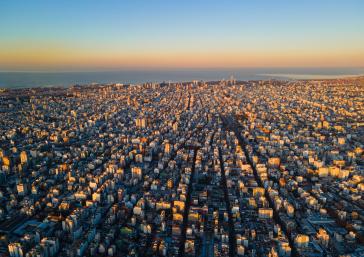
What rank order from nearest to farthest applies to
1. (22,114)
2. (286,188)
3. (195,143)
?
(286,188) → (195,143) → (22,114)

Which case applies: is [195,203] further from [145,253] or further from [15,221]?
[15,221]

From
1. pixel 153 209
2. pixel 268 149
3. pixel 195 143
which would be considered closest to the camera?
pixel 153 209

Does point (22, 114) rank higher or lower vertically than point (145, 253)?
higher

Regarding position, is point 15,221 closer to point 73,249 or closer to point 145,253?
point 73,249

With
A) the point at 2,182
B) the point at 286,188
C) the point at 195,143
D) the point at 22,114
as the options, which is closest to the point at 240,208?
the point at 286,188

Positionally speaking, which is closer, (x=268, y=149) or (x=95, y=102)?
(x=268, y=149)

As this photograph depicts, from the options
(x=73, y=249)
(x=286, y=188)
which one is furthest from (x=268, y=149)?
(x=73, y=249)
